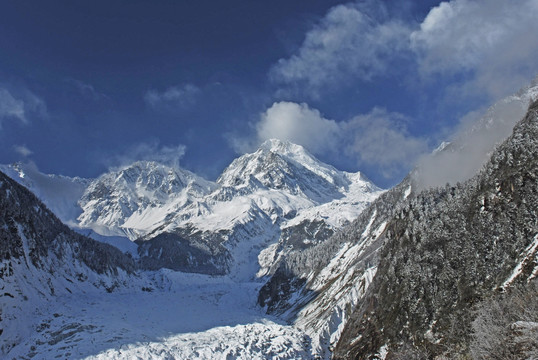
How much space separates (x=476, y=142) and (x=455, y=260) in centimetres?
6871

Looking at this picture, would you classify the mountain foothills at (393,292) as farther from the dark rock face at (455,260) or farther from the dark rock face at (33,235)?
the dark rock face at (33,235)

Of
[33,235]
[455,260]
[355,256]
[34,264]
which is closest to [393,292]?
[455,260]

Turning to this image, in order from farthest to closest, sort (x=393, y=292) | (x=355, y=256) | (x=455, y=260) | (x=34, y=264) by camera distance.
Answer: (x=355, y=256), (x=34, y=264), (x=393, y=292), (x=455, y=260)

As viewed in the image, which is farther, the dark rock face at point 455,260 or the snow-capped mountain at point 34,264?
the snow-capped mountain at point 34,264

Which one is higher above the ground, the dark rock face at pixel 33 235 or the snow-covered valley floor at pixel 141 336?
the dark rock face at pixel 33 235

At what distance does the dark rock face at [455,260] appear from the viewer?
57.2 metres

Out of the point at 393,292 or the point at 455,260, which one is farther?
the point at 393,292

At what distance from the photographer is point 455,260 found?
222ft

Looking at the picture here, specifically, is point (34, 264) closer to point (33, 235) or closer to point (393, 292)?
point (33, 235)

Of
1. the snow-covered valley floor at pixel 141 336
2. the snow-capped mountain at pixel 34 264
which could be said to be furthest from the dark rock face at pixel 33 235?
the snow-covered valley floor at pixel 141 336

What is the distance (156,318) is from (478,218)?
91.9 meters

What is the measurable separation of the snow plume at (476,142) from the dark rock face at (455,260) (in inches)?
1335

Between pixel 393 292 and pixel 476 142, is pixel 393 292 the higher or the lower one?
the lower one

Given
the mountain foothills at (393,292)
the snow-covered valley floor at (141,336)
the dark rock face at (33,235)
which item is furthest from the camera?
the dark rock face at (33,235)
